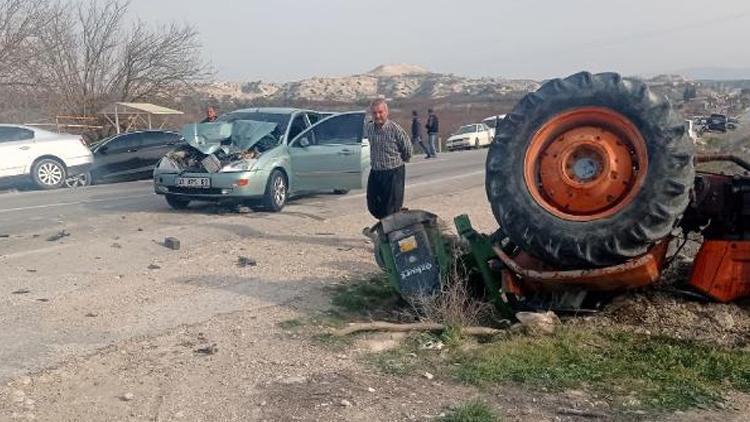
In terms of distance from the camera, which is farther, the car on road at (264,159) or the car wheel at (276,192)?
the car wheel at (276,192)

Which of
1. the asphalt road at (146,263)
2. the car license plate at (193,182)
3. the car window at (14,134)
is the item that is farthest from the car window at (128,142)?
the car license plate at (193,182)

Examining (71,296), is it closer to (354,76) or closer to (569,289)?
(569,289)

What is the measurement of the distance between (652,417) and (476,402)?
0.88 metres

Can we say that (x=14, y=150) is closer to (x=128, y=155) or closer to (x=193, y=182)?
(x=128, y=155)

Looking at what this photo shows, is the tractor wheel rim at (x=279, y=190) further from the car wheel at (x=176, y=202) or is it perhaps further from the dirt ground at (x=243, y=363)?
the dirt ground at (x=243, y=363)

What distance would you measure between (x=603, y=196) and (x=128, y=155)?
16102mm

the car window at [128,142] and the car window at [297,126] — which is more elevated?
the car window at [297,126]

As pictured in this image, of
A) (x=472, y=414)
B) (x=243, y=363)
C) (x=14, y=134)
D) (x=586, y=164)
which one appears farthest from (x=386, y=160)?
(x=14, y=134)

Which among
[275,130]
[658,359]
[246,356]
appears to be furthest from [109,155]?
[658,359]

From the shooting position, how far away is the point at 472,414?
388cm

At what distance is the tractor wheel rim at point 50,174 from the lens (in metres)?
16.9

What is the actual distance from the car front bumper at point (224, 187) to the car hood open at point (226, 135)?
54 centimetres

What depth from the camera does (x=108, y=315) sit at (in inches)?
236

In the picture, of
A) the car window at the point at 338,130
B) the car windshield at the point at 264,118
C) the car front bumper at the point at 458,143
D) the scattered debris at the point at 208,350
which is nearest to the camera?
the scattered debris at the point at 208,350
